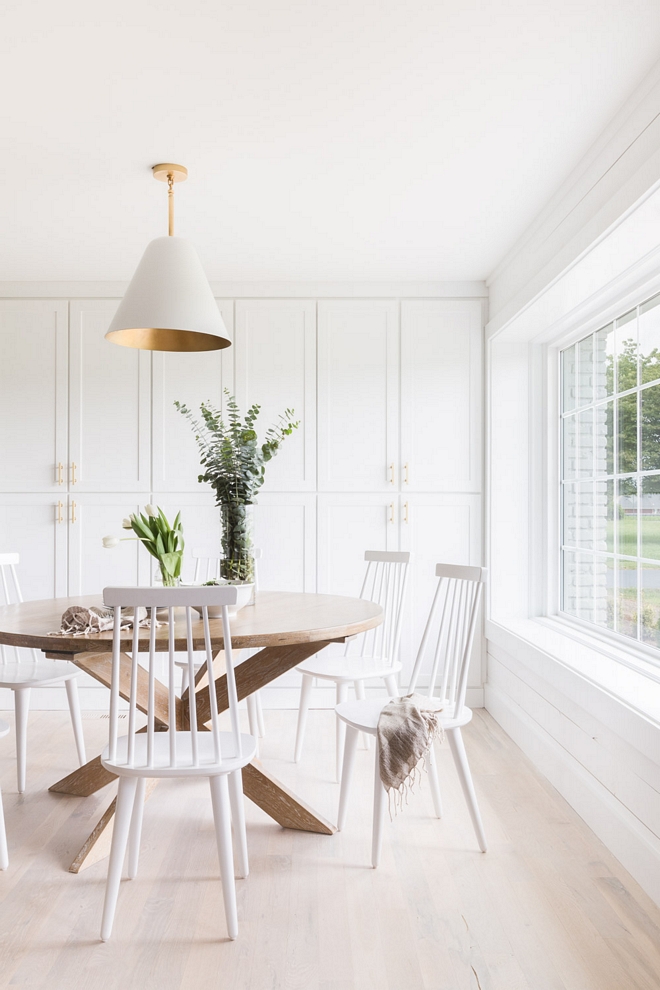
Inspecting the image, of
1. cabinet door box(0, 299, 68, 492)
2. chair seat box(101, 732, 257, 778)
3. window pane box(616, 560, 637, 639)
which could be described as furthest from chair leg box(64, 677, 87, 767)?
window pane box(616, 560, 637, 639)

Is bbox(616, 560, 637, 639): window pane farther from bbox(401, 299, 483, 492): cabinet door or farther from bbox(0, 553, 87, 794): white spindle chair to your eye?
bbox(0, 553, 87, 794): white spindle chair

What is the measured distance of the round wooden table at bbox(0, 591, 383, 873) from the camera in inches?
82.4

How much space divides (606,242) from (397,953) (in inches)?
88.4

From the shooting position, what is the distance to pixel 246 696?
8.22 ft

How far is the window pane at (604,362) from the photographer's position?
3207 millimetres

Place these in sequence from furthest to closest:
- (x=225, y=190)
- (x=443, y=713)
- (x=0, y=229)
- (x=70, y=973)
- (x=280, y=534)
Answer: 1. (x=280, y=534)
2. (x=0, y=229)
3. (x=225, y=190)
4. (x=443, y=713)
5. (x=70, y=973)

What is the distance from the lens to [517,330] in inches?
148

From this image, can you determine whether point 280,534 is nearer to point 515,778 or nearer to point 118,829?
point 515,778

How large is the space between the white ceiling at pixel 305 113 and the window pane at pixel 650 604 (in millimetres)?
1555

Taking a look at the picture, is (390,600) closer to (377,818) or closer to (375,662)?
(375,662)

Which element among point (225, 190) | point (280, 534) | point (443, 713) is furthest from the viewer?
point (280, 534)

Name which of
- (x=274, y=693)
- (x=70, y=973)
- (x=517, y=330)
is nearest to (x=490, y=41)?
(x=517, y=330)

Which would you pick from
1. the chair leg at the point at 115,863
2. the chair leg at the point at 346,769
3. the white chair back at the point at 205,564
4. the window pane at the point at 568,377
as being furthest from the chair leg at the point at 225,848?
the window pane at the point at 568,377

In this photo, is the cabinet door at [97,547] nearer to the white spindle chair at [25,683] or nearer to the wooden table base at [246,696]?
the white spindle chair at [25,683]
